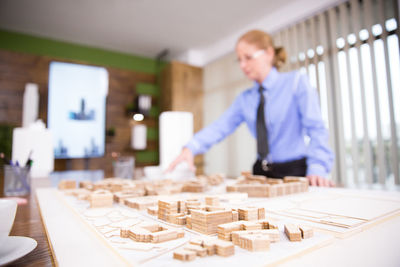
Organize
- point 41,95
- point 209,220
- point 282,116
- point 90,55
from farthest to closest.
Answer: point 90,55 < point 41,95 < point 282,116 < point 209,220

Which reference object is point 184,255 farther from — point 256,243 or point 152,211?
point 152,211

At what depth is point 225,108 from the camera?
4.24m

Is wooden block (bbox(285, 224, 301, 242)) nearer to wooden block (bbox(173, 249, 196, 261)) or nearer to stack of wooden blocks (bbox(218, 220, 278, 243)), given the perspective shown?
stack of wooden blocks (bbox(218, 220, 278, 243))

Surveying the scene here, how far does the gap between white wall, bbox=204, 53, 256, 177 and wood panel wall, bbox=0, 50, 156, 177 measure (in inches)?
60.0

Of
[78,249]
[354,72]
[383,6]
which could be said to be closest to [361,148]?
[354,72]

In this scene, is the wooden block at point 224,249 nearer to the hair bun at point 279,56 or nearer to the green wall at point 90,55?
the hair bun at point 279,56

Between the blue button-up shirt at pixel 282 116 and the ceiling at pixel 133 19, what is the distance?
1.80 metres

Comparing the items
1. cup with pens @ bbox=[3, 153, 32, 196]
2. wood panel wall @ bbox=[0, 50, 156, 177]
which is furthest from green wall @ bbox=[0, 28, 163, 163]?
cup with pens @ bbox=[3, 153, 32, 196]

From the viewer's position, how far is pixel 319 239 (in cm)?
37

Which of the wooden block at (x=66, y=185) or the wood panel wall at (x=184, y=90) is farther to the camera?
the wood panel wall at (x=184, y=90)

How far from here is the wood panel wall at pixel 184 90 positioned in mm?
4227

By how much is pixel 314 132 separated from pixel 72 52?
3903 millimetres

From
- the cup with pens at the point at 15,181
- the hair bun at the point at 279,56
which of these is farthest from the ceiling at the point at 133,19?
the cup with pens at the point at 15,181

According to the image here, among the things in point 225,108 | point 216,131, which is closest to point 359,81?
point 216,131
